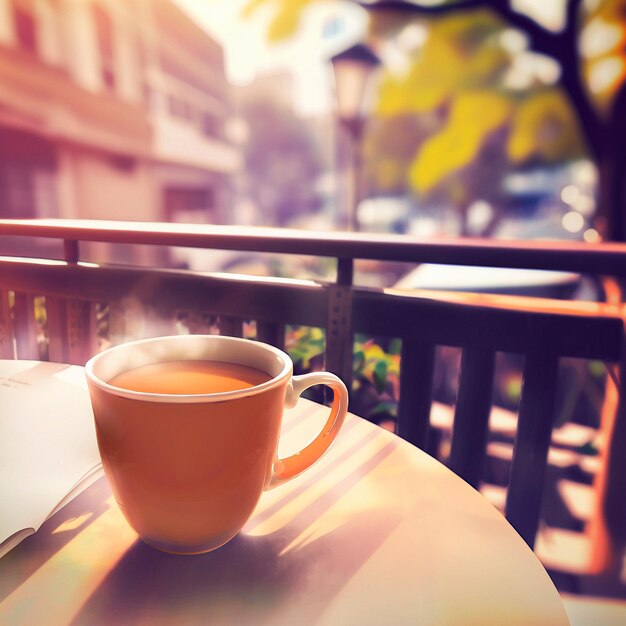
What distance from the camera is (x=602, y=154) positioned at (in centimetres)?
523

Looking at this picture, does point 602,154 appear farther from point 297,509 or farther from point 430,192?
Result: point 430,192

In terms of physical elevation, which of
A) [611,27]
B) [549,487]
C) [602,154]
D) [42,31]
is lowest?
A: [549,487]

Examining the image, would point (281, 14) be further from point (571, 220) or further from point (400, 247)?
point (571, 220)

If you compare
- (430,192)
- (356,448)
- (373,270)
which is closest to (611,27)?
(373,270)

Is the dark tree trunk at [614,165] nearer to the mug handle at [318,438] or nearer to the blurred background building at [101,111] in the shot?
the mug handle at [318,438]

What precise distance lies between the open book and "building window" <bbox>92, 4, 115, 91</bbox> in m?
13.7

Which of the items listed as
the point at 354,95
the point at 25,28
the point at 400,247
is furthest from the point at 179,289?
the point at 25,28

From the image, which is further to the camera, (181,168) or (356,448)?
(181,168)

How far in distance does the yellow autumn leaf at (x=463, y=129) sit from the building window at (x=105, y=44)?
7.83 metres

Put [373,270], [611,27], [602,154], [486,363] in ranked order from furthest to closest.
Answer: [373,270], [611,27], [602,154], [486,363]

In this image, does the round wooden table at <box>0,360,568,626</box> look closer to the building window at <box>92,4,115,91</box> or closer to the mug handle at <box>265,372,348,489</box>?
the mug handle at <box>265,372,348,489</box>

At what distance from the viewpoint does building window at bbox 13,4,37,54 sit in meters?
10.0

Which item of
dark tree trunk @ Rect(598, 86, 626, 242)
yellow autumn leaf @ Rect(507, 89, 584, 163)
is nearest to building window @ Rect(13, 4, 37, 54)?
yellow autumn leaf @ Rect(507, 89, 584, 163)

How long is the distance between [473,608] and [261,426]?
0.75 feet
